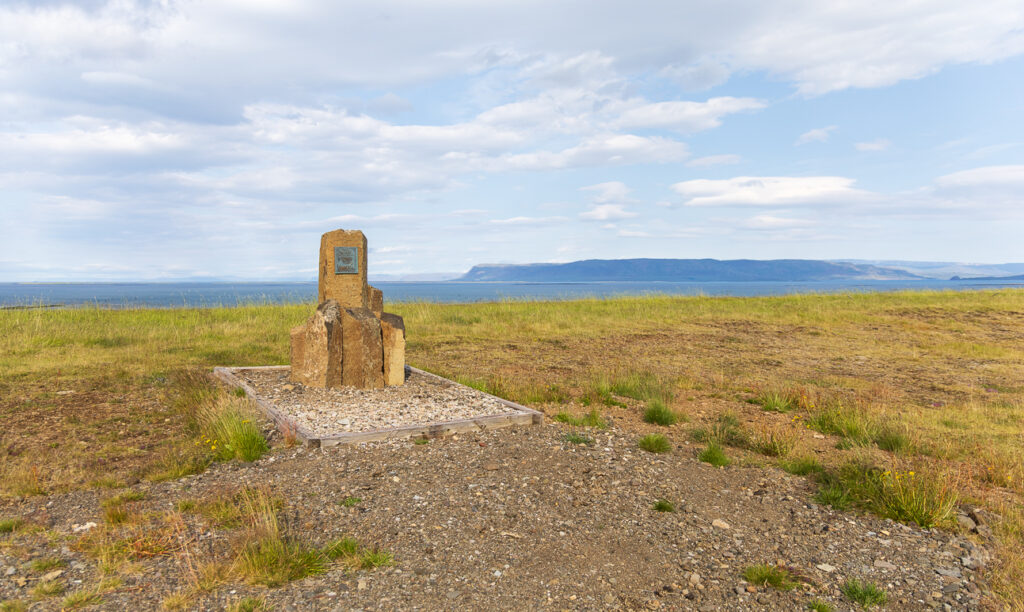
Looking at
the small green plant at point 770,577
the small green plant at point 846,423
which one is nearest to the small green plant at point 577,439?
the small green plant at point 770,577

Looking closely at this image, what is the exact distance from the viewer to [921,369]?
40.9 feet

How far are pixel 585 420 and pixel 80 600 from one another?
5.27 meters

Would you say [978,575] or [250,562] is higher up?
[250,562]

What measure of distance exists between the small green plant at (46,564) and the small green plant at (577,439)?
4432 mm

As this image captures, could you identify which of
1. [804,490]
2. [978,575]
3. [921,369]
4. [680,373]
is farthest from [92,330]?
[921,369]

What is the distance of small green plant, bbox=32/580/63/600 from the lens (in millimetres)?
3515

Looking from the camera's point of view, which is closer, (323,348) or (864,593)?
(864,593)

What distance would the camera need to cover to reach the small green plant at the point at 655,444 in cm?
641

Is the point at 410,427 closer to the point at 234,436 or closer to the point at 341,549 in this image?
the point at 234,436

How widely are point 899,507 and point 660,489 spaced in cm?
187

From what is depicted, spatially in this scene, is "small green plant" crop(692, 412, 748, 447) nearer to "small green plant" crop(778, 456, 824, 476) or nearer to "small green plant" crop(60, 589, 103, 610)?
"small green plant" crop(778, 456, 824, 476)

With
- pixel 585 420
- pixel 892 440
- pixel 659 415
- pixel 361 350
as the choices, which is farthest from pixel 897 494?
pixel 361 350

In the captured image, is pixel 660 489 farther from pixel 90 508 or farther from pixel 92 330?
pixel 92 330

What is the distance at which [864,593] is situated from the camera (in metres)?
3.69
